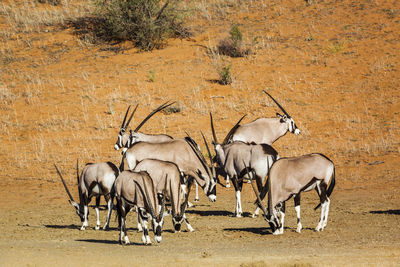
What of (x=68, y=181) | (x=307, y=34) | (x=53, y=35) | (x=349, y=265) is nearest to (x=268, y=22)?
(x=307, y=34)

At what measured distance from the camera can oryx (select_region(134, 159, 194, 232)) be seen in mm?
12258

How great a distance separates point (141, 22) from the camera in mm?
32531

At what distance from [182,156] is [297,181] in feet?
10.6

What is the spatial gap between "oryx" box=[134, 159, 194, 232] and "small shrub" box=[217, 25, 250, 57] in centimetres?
1830

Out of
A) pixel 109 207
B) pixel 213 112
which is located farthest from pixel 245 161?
pixel 213 112

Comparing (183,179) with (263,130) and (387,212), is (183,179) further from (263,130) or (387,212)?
(387,212)

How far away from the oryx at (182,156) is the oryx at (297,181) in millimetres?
1864

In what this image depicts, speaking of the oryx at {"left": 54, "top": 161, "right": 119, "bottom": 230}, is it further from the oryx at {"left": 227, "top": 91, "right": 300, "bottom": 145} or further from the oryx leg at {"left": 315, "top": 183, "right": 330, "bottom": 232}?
the oryx at {"left": 227, "top": 91, "right": 300, "bottom": 145}

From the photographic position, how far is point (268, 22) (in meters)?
33.8

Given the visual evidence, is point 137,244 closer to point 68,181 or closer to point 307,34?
point 68,181

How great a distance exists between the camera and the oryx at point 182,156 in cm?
1445

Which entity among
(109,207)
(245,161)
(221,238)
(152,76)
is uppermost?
(245,161)

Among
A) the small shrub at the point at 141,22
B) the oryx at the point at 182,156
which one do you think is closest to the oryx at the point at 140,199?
the oryx at the point at 182,156

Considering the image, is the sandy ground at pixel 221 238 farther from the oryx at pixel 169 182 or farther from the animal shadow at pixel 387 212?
the oryx at pixel 169 182
